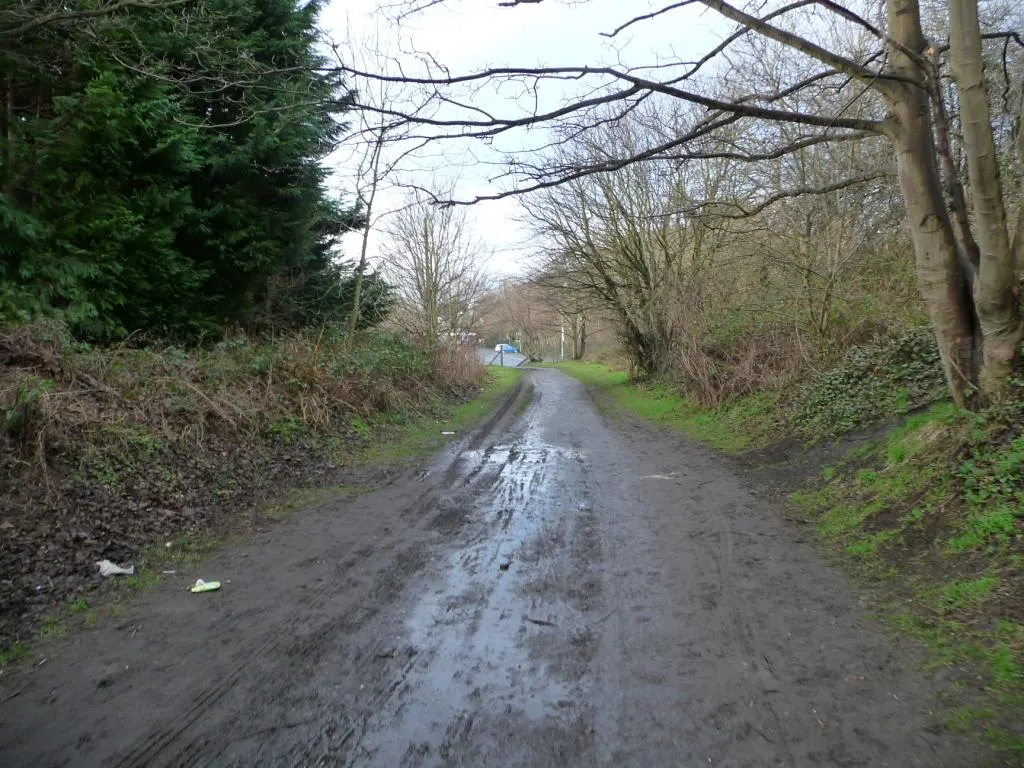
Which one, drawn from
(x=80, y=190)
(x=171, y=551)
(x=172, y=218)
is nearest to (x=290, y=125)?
(x=172, y=218)

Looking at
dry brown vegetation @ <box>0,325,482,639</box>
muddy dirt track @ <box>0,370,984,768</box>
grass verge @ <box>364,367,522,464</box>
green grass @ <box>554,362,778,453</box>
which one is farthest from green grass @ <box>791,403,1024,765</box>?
grass verge @ <box>364,367,522,464</box>

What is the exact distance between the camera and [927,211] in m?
6.72

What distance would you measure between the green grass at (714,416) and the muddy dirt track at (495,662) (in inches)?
202

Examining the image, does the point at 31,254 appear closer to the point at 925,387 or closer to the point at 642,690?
the point at 642,690

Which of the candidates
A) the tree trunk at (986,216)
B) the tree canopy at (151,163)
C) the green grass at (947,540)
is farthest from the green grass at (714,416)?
the tree canopy at (151,163)

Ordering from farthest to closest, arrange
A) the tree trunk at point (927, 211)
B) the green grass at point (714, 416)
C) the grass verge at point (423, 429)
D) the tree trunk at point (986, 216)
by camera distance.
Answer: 1. the green grass at point (714, 416)
2. the grass verge at point (423, 429)
3. the tree trunk at point (927, 211)
4. the tree trunk at point (986, 216)

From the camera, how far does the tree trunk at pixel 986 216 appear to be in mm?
5832

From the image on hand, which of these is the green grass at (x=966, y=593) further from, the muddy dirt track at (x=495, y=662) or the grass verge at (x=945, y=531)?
the muddy dirt track at (x=495, y=662)

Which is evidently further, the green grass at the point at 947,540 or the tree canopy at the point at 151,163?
the tree canopy at the point at 151,163

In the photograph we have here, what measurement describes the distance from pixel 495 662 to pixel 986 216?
5947mm

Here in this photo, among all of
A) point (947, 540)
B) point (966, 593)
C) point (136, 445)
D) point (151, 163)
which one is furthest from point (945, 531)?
point (151, 163)

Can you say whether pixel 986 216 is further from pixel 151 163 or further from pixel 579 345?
pixel 579 345

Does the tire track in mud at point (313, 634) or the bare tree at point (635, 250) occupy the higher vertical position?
the bare tree at point (635, 250)

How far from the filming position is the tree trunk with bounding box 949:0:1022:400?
19.1ft
